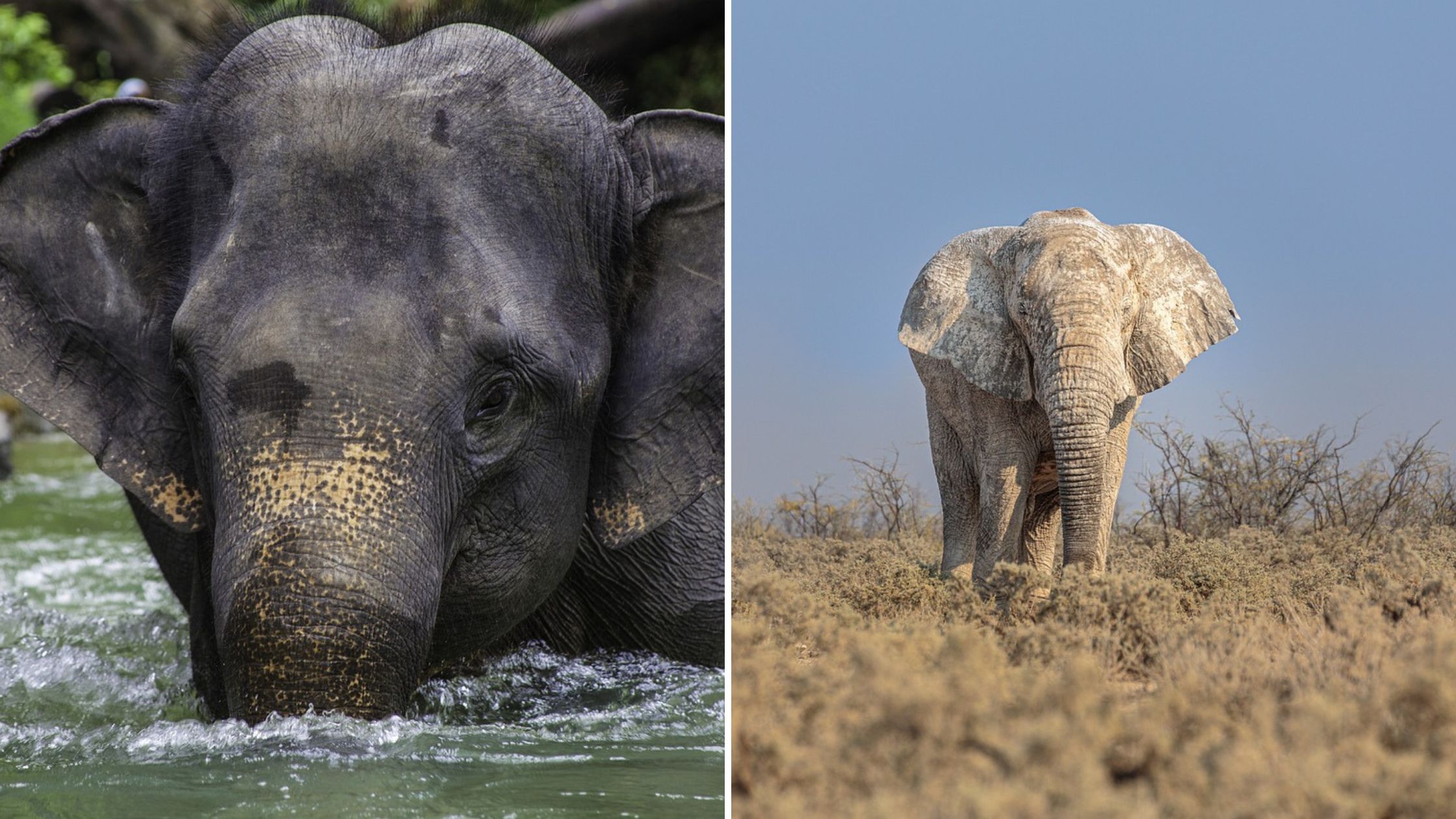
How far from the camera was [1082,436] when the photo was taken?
20.3 ft

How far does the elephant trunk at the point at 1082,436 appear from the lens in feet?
19.9

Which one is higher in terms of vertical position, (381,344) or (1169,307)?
(1169,307)

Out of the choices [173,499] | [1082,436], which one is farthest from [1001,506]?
[173,499]

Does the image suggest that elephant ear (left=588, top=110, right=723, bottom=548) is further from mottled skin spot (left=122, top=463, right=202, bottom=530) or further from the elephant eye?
mottled skin spot (left=122, top=463, right=202, bottom=530)

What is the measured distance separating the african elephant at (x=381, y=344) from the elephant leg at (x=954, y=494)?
6.95ft

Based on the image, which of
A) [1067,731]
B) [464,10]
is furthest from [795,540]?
[1067,731]

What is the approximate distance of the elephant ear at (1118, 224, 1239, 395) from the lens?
6574 mm

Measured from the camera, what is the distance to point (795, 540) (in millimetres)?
6188

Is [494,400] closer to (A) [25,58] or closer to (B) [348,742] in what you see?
(B) [348,742]

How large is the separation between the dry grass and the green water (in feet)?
1.17

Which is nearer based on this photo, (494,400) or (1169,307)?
(494,400)

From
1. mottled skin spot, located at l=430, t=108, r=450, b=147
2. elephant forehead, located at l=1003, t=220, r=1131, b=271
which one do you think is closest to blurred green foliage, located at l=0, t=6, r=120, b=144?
elephant forehead, located at l=1003, t=220, r=1131, b=271

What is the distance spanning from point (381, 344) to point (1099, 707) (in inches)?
61.4

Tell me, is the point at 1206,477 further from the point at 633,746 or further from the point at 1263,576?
the point at 633,746
